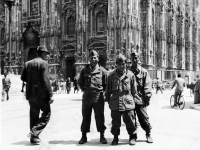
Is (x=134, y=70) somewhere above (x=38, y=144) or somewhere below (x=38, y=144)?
above

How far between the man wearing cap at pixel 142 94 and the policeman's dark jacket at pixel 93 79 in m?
0.81

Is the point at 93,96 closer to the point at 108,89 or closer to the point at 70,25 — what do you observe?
the point at 108,89

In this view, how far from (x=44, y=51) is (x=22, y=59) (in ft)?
116

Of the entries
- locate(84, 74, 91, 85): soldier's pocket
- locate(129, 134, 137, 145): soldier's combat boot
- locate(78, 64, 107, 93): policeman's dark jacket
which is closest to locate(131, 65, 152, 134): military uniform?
locate(129, 134, 137, 145): soldier's combat boot

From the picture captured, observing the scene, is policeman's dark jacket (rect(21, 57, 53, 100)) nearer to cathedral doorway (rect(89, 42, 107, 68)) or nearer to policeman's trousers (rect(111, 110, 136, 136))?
policeman's trousers (rect(111, 110, 136, 136))

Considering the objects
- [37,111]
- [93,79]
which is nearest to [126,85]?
[93,79]

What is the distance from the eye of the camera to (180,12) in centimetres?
4778

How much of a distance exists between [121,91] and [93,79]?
73cm

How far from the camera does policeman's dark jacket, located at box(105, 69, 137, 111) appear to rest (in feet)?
21.4

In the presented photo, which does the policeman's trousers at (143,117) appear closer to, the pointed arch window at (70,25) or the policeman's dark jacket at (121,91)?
the policeman's dark jacket at (121,91)

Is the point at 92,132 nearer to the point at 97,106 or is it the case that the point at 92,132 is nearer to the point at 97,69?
the point at 97,106

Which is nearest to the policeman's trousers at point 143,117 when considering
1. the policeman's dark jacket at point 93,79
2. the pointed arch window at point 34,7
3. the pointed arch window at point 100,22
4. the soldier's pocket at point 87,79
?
the policeman's dark jacket at point 93,79

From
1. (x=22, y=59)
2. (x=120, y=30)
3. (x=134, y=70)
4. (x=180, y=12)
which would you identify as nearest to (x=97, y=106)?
(x=134, y=70)

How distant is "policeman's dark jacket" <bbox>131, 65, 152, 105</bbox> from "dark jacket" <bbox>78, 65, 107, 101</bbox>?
0.82 m
